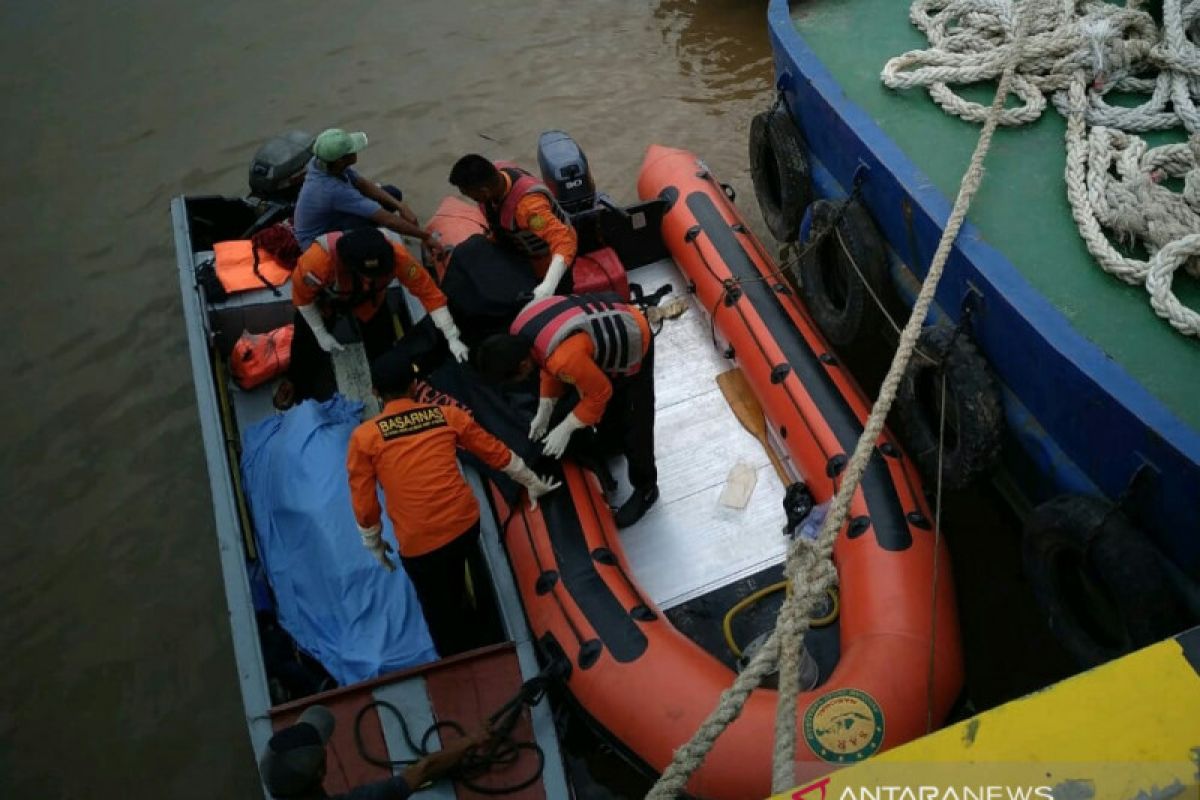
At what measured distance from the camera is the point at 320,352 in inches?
174

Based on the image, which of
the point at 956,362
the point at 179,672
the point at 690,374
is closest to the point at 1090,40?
the point at 956,362

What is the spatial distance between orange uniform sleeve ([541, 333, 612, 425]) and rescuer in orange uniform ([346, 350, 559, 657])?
1.07 feet

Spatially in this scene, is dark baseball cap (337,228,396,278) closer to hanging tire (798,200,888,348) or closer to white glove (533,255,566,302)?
white glove (533,255,566,302)

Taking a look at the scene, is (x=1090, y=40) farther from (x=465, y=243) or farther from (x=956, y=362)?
(x=465, y=243)

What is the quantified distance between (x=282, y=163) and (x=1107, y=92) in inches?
157

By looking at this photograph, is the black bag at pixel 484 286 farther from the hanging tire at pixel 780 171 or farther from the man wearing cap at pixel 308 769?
the man wearing cap at pixel 308 769

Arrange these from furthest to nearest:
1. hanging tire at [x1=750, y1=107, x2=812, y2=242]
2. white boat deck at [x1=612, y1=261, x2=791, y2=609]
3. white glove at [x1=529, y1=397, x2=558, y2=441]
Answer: hanging tire at [x1=750, y1=107, x2=812, y2=242] → white boat deck at [x1=612, y1=261, x2=791, y2=609] → white glove at [x1=529, y1=397, x2=558, y2=441]

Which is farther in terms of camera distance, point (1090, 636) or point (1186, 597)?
point (1090, 636)

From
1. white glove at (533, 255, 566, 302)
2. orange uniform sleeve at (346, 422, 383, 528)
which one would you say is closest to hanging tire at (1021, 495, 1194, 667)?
white glove at (533, 255, 566, 302)

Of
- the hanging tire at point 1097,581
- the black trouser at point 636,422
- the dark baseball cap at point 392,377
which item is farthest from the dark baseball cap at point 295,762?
the hanging tire at point 1097,581

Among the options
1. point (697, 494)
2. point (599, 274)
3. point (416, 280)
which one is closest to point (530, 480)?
point (697, 494)

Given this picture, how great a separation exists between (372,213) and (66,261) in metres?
2.94

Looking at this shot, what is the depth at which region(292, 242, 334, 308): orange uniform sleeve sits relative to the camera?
3928mm

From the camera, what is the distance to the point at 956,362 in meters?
3.54
